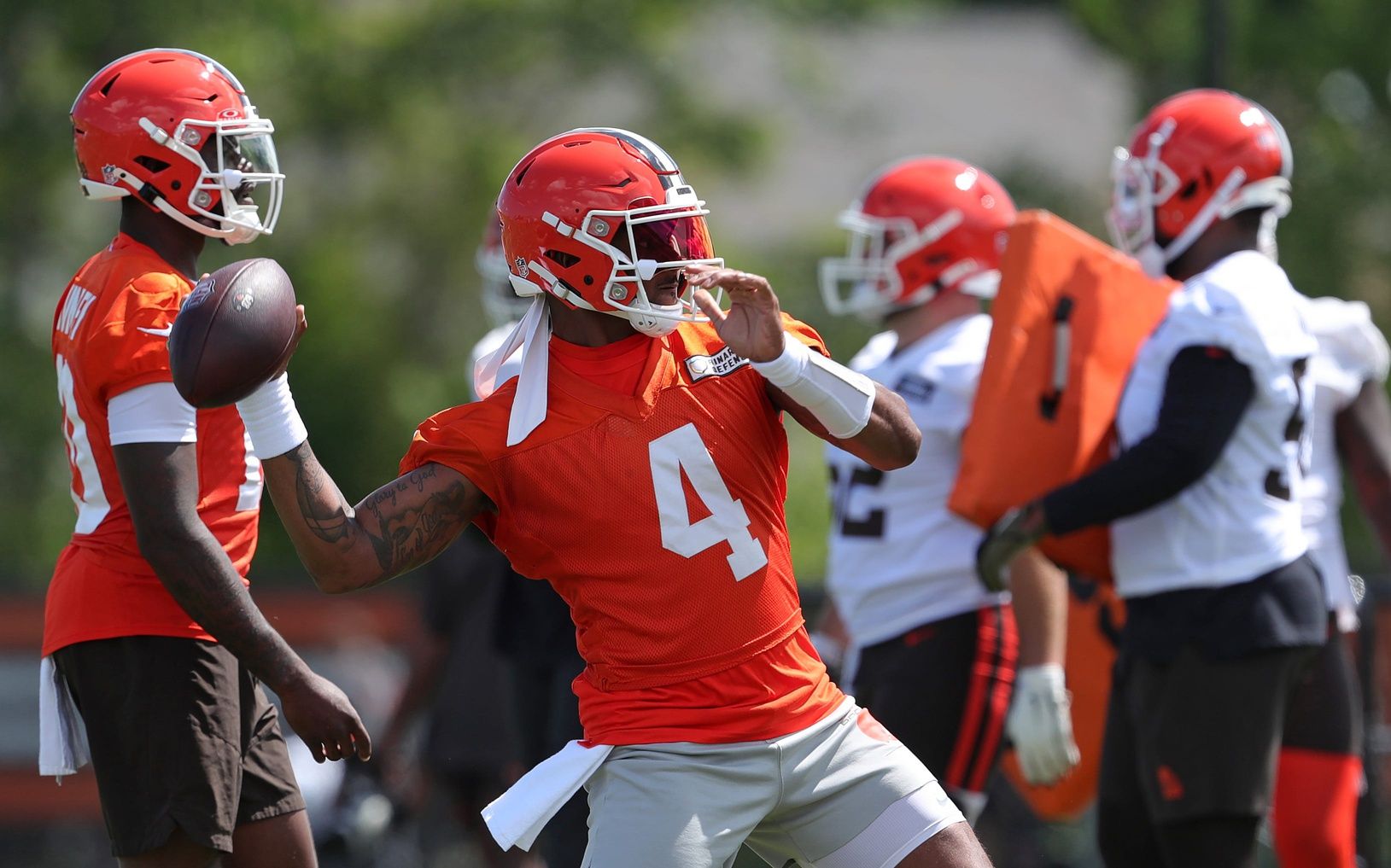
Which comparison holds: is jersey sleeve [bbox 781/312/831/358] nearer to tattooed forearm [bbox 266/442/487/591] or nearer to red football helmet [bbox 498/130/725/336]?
red football helmet [bbox 498/130/725/336]

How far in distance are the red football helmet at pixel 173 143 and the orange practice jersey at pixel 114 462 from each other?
14 cm

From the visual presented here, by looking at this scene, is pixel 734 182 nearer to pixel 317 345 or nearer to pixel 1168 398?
pixel 317 345

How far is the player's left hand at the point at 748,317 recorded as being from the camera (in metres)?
3.04

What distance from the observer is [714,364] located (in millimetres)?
3307

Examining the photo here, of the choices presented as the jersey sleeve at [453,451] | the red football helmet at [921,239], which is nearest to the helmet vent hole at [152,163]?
the jersey sleeve at [453,451]

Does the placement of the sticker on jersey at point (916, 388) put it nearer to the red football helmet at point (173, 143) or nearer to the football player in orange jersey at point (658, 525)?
the football player in orange jersey at point (658, 525)

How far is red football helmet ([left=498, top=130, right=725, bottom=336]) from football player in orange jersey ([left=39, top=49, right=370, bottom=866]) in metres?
0.77

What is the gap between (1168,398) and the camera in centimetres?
426

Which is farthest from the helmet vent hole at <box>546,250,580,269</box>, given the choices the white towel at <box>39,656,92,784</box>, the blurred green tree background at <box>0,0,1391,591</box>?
the blurred green tree background at <box>0,0,1391,591</box>

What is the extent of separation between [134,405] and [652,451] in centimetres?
106

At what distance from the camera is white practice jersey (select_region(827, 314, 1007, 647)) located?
4.76 m

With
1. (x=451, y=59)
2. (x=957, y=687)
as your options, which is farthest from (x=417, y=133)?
(x=957, y=687)

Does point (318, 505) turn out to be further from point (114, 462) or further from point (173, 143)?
point (173, 143)

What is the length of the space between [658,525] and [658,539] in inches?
1.0
